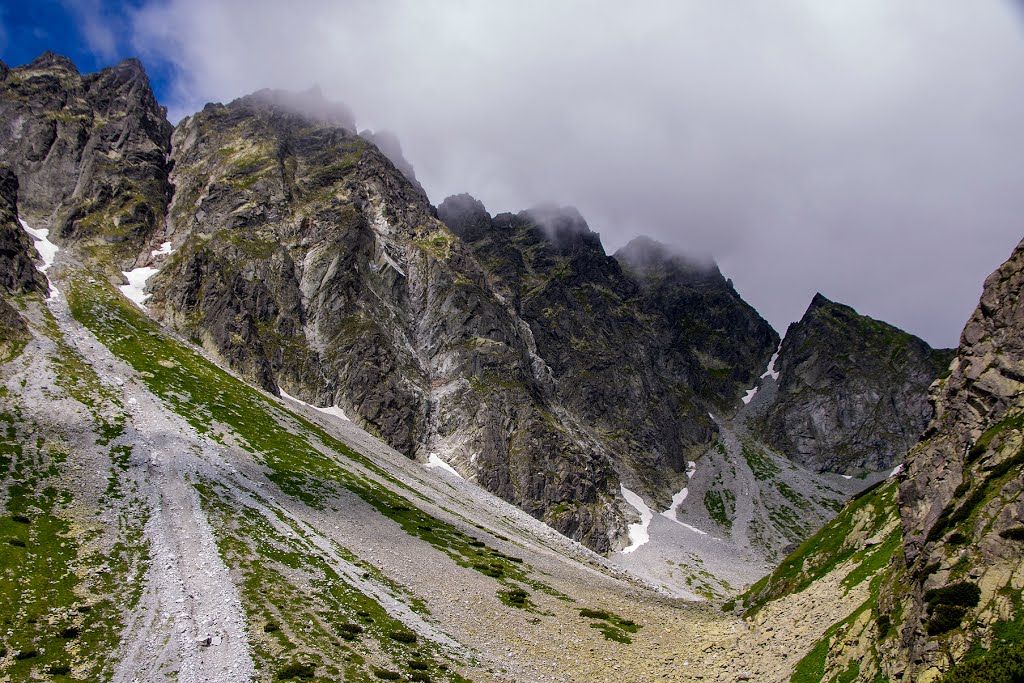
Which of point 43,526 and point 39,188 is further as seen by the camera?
point 39,188

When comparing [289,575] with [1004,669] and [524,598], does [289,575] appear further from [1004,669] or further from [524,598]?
[1004,669]

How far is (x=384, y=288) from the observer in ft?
592

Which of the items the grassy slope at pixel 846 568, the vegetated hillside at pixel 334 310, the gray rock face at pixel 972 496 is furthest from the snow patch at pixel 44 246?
the gray rock face at pixel 972 496

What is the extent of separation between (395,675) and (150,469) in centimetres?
4376

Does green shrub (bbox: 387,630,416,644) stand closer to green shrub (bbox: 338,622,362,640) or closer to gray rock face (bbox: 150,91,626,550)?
green shrub (bbox: 338,622,362,640)

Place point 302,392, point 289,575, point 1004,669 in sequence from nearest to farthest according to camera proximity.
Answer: point 1004,669
point 289,575
point 302,392

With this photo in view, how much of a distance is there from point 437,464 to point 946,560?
129831mm

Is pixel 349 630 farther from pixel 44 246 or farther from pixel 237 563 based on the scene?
pixel 44 246

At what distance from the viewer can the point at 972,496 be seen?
26000 millimetres

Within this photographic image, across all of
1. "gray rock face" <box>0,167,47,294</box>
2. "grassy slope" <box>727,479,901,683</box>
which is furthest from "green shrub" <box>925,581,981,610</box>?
"gray rock face" <box>0,167,47,294</box>

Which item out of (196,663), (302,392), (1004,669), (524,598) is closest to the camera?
(1004,669)

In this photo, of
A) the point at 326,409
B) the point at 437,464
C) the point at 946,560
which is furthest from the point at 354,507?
the point at 326,409

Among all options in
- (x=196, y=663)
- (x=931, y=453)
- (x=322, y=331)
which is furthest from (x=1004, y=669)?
(x=322, y=331)

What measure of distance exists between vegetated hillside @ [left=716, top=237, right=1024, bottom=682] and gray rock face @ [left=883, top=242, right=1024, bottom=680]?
6 centimetres
